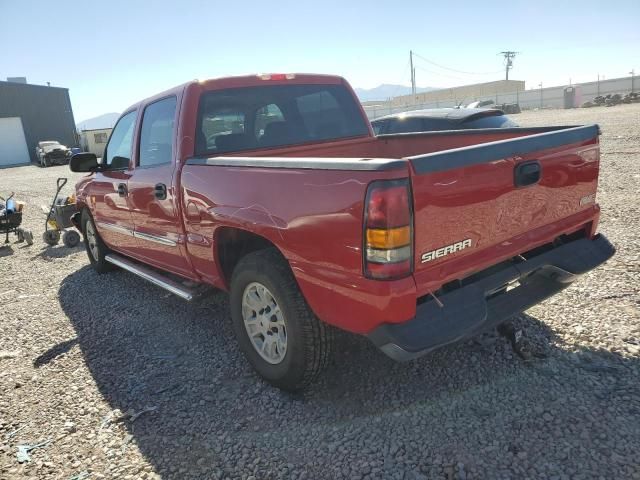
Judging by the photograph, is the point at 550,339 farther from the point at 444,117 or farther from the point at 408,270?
the point at 444,117

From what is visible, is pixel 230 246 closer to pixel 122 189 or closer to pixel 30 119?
pixel 122 189

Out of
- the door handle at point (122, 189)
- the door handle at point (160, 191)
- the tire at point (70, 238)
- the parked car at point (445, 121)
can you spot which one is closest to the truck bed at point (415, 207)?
the door handle at point (160, 191)

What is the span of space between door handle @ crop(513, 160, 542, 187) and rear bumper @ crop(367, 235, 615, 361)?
49 cm

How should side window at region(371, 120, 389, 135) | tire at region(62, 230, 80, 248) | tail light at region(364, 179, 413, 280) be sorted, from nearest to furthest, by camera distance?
tail light at region(364, 179, 413, 280) < tire at region(62, 230, 80, 248) < side window at region(371, 120, 389, 135)

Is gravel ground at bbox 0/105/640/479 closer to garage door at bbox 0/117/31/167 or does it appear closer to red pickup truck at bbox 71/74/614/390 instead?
red pickup truck at bbox 71/74/614/390

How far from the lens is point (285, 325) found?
110 inches

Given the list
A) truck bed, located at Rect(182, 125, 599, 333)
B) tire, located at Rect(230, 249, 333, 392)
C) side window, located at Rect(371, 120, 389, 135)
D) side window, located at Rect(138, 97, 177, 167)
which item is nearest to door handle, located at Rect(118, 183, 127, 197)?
side window, located at Rect(138, 97, 177, 167)

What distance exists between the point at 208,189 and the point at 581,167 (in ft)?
7.89

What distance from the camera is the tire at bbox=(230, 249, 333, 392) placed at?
272 cm

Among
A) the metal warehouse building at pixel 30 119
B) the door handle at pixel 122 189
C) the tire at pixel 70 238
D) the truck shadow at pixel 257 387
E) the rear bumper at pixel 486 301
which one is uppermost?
the metal warehouse building at pixel 30 119

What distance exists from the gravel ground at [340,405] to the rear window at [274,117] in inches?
63.7

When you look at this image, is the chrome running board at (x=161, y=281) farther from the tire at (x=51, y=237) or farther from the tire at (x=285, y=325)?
the tire at (x=51, y=237)

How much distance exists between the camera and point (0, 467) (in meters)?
2.61

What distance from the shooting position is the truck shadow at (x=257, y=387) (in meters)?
2.61
